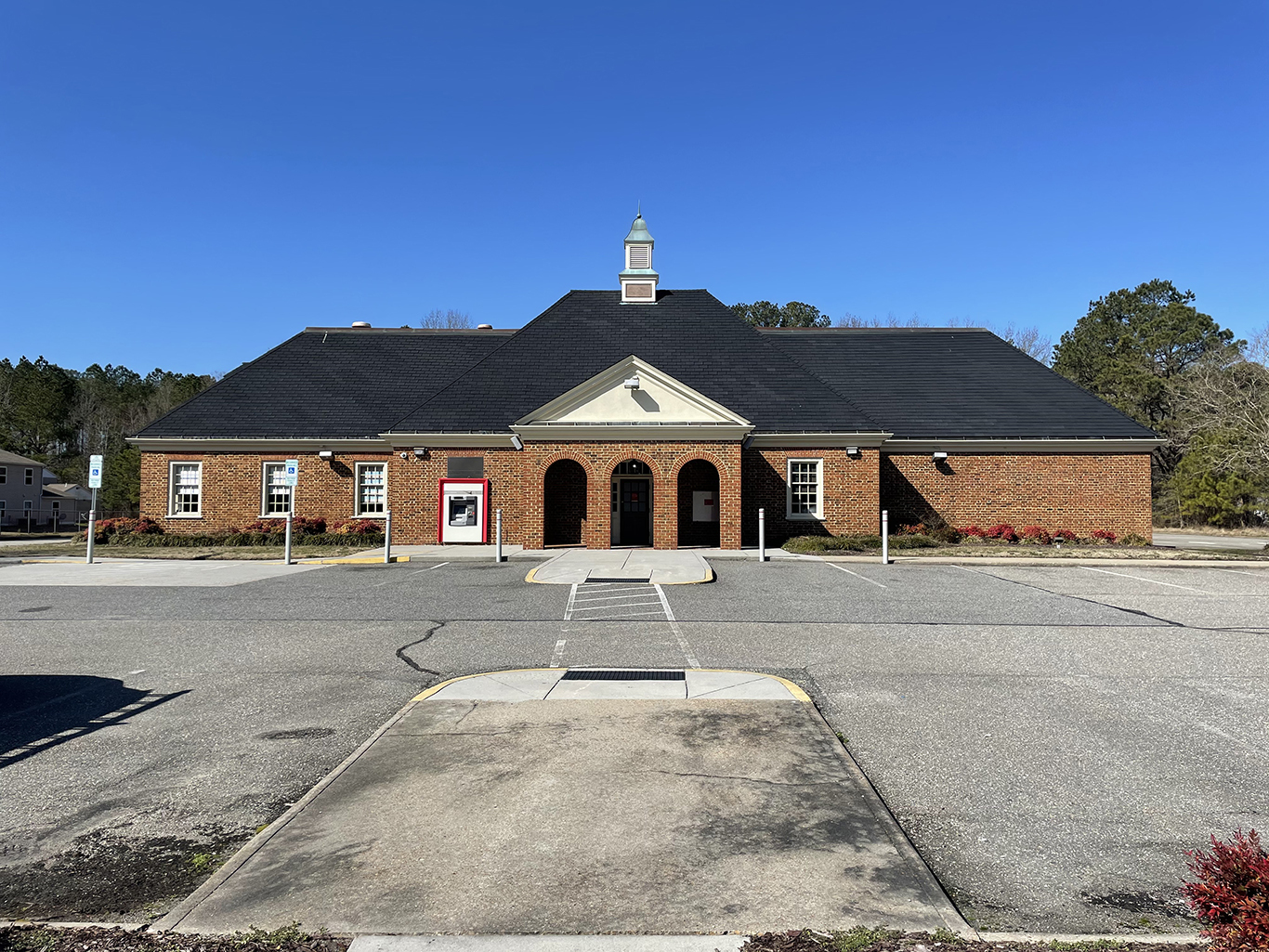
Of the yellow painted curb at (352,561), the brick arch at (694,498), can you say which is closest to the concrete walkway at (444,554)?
the yellow painted curb at (352,561)

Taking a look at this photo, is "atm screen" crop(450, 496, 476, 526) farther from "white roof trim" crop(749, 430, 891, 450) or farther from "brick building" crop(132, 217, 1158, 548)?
"white roof trim" crop(749, 430, 891, 450)

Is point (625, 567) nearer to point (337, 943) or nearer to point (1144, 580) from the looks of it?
point (1144, 580)

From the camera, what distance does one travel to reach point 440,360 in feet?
100

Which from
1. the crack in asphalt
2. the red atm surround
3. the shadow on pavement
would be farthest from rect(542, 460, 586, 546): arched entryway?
the shadow on pavement

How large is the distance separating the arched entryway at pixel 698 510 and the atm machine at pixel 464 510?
6.30 metres

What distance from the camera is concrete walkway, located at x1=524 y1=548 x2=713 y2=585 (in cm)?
1612

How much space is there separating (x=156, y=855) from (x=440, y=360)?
27.7 meters

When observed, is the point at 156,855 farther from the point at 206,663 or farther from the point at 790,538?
the point at 790,538

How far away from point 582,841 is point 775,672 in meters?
4.45

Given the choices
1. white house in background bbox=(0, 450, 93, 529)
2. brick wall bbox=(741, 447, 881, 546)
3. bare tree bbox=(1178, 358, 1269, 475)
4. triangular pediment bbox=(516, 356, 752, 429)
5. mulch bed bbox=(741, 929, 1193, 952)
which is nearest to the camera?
mulch bed bbox=(741, 929, 1193, 952)

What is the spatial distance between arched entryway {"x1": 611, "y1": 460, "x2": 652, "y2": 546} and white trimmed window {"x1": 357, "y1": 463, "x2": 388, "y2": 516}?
8.27m

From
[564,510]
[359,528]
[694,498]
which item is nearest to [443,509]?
[359,528]

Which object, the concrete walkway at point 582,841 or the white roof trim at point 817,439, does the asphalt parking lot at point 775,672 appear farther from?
the white roof trim at point 817,439

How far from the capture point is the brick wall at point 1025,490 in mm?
25844
